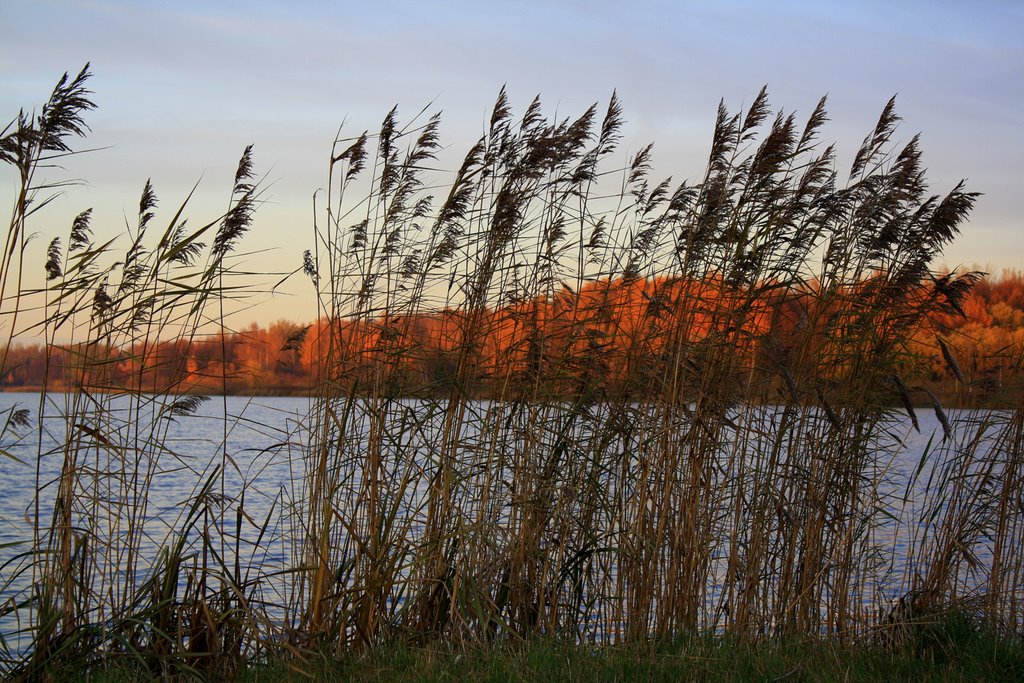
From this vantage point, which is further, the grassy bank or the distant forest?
the distant forest

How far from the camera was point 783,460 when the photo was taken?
201 inches

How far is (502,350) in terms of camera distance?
4.92 meters

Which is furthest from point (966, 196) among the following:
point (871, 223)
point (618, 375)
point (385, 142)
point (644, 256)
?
point (385, 142)

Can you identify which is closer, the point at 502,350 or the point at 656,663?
the point at 656,663

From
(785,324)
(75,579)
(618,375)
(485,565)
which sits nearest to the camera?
(75,579)

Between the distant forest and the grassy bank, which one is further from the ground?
the distant forest

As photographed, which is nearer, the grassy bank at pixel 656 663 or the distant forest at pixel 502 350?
the grassy bank at pixel 656 663

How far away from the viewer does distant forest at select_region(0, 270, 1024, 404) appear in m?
4.58

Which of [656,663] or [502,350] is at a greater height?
A: [502,350]

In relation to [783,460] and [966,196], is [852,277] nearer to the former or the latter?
[966,196]

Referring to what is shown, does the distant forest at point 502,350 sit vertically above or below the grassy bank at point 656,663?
above

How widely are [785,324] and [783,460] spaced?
86 centimetres

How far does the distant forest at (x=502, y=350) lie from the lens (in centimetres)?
458

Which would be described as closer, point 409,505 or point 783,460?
point 409,505
